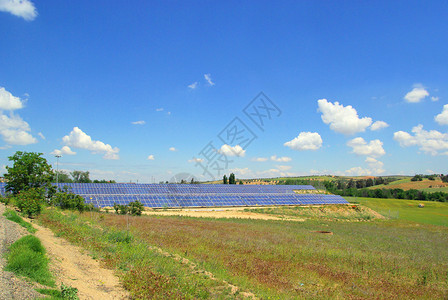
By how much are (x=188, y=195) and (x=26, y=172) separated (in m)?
38.8

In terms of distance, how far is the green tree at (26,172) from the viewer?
3009 cm

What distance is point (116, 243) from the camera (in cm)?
1541

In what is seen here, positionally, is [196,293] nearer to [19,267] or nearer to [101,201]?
[19,267]

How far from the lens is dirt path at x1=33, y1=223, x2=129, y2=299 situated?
8797mm

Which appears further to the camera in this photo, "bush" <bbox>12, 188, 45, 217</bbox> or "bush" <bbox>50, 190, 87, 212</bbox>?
"bush" <bbox>50, 190, 87, 212</bbox>

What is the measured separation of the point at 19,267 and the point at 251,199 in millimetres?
63586

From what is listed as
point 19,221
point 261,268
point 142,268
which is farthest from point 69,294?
point 19,221

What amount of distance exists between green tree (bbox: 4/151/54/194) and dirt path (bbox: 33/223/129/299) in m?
22.1

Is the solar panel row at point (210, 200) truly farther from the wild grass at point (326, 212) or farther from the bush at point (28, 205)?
the bush at point (28, 205)

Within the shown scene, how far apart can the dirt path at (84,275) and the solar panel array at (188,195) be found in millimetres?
43158

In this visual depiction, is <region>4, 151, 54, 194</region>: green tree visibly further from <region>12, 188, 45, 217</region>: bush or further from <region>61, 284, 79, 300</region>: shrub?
<region>61, 284, 79, 300</region>: shrub

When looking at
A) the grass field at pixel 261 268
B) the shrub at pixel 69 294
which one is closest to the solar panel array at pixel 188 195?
the grass field at pixel 261 268

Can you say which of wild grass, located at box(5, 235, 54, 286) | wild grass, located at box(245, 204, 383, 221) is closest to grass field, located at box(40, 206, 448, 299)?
wild grass, located at box(5, 235, 54, 286)

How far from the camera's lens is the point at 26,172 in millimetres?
30250
